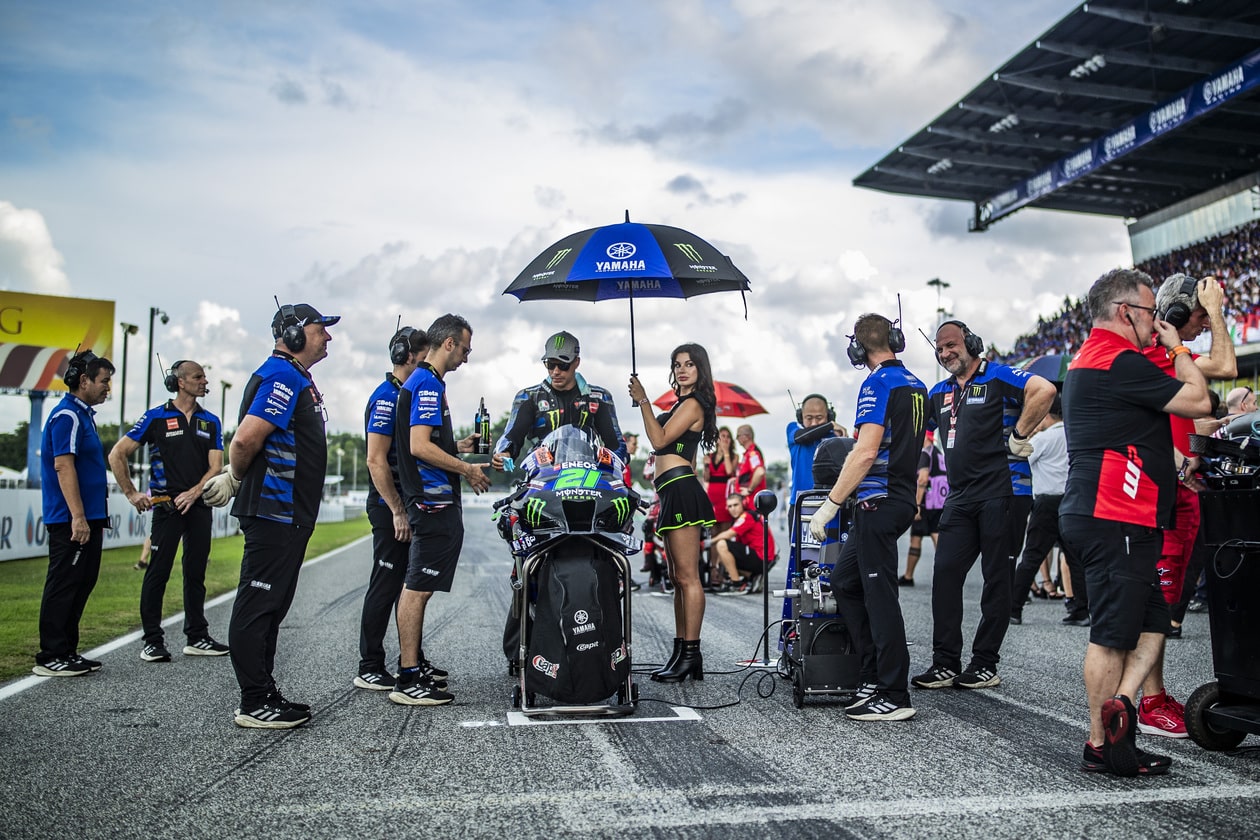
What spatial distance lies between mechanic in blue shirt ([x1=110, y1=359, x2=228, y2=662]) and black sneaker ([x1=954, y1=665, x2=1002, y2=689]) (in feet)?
16.8

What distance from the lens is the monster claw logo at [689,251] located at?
6.69m

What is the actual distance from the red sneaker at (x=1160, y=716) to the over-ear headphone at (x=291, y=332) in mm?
4661

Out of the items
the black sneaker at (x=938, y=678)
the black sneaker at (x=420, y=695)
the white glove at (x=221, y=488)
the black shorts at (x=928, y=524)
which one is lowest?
the black sneaker at (x=938, y=678)

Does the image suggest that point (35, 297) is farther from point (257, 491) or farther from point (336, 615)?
point (257, 491)

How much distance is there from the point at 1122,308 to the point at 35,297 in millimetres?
48479

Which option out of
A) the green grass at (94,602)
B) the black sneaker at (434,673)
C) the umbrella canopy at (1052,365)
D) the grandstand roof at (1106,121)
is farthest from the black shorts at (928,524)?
the grandstand roof at (1106,121)

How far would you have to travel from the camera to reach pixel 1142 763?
4.22 meters

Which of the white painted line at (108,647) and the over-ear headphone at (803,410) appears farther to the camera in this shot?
the over-ear headphone at (803,410)

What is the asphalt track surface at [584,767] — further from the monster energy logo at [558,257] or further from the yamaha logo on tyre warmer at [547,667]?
the monster energy logo at [558,257]

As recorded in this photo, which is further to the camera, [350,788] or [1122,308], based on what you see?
[1122,308]

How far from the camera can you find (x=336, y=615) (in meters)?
10.1

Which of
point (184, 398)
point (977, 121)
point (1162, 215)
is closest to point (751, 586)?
point (184, 398)

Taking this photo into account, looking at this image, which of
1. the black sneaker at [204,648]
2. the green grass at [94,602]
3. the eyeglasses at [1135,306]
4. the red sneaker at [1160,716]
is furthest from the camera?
the green grass at [94,602]

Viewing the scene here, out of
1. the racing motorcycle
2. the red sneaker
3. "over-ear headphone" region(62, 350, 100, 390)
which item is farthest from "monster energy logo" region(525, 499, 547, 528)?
"over-ear headphone" region(62, 350, 100, 390)
